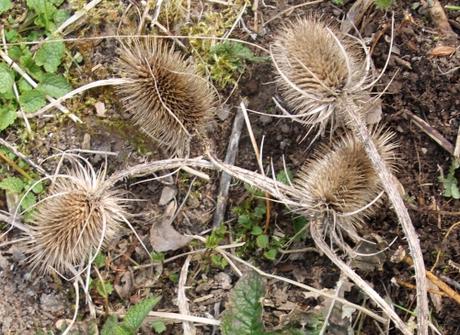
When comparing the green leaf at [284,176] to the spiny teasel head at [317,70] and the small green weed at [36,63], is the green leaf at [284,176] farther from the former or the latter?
the small green weed at [36,63]

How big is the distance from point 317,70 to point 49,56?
1201 mm

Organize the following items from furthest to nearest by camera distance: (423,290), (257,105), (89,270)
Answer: (257,105) < (89,270) < (423,290)

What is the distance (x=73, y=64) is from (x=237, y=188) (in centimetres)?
93

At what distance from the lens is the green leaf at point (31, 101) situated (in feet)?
11.1

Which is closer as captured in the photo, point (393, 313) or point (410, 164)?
point (393, 313)

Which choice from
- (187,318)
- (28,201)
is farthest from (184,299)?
(28,201)

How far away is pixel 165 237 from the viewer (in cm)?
332

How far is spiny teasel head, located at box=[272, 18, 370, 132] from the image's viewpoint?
3.07 meters

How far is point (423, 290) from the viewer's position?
2.98 m

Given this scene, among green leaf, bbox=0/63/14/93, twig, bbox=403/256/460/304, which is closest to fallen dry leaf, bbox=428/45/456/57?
twig, bbox=403/256/460/304

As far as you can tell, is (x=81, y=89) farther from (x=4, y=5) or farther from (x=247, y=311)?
(x=247, y=311)

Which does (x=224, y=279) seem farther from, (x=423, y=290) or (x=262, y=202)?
(x=423, y=290)

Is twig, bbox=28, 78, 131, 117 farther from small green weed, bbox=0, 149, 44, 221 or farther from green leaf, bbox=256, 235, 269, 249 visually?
green leaf, bbox=256, 235, 269, 249

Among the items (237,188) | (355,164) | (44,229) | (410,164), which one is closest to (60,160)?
(44,229)
